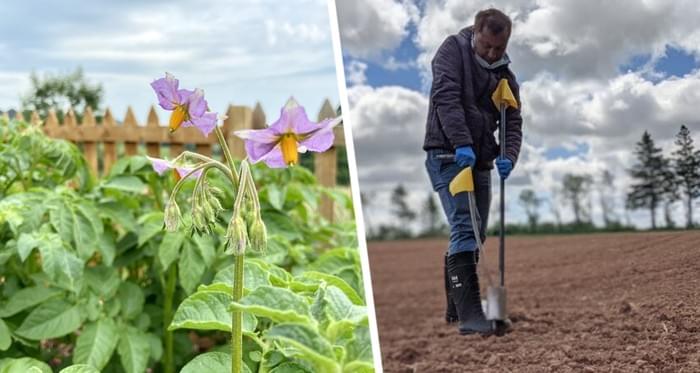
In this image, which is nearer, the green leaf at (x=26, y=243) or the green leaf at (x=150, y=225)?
the green leaf at (x=26, y=243)

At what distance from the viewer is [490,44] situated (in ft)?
3.97

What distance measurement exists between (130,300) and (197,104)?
134 centimetres

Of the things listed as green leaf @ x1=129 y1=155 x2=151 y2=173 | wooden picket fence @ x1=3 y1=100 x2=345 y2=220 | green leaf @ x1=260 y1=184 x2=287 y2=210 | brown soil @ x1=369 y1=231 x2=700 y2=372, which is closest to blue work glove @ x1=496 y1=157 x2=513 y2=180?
brown soil @ x1=369 y1=231 x2=700 y2=372

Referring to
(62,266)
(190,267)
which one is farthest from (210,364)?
(190,267)

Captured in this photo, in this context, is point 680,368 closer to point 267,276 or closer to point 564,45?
point 564,45

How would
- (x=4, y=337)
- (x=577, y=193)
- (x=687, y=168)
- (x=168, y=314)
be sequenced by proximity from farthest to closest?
(x=168, y=314)
(x=4, y=337)
(x=577, y=193)
(x=687, y=168)

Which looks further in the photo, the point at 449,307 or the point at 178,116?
the point at 449,307

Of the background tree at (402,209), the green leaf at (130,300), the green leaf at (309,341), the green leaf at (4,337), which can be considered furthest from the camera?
the green leaf at (130,300)

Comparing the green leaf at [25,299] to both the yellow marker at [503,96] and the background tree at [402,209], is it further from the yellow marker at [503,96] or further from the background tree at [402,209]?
the yellow marker at [503,96]

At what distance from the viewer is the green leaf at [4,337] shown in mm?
1898

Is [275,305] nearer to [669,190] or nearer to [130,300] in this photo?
[669,190]

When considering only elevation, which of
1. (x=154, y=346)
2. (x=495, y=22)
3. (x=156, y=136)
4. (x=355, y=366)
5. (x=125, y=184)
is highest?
(x=156, y=136)

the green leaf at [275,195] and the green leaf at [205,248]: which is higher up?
the green leaf at [275,195]

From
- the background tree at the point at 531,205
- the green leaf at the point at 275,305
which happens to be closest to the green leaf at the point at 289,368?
the green leaf at the point at 275,305
